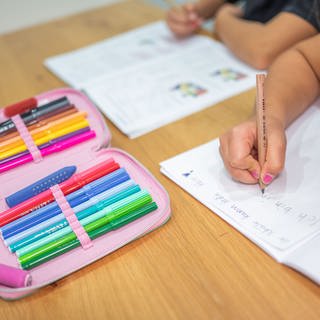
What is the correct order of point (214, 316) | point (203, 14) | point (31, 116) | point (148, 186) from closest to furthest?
point (214, 316) → point (148, 186) → point (31, 116) → point (203, 14)

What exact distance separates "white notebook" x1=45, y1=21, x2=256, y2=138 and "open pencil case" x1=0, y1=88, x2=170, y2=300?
0.06 metres

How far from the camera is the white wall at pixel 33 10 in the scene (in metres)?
1.23

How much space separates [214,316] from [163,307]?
0.05 meters

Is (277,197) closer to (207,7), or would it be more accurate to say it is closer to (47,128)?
(47,128)

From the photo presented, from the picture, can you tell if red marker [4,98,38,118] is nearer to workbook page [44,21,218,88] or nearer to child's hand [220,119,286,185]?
workbook page [44,21,218,88]

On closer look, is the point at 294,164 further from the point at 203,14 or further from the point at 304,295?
the point at 203,14

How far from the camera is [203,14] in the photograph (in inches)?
41.8

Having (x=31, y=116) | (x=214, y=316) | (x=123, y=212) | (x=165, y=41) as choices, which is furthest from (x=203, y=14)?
(x=214, y=316)

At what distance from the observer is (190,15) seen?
100 cm

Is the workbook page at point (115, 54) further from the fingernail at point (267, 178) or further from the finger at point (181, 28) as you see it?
the fingernail at point (267, 178)

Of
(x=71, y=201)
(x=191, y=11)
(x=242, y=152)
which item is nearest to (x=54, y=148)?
(x=71, y=201)

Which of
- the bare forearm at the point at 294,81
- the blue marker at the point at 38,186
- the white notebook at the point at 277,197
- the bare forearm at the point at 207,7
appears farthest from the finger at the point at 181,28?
the blue marker at the point at 38,186

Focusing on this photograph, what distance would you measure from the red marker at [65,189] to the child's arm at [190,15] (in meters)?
0.54

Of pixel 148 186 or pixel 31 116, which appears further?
pixel 31 116
